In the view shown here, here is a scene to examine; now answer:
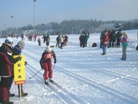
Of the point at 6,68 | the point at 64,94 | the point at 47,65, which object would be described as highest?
the point at 6,68

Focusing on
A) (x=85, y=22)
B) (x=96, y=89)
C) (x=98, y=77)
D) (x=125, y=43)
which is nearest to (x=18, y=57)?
(x=96, y=89)

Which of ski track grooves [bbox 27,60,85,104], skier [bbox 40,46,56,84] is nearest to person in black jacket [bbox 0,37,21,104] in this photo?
ski track grooves [bbox 27,60,85,104]

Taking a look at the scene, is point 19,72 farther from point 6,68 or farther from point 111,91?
point 111,91

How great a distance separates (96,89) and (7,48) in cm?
352

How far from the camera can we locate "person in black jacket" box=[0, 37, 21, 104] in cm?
812

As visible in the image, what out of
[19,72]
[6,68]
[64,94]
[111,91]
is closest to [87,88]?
[111,91]

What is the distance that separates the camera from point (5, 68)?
322 inches

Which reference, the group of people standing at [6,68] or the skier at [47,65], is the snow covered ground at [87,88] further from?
the group of people standing at [6,68]

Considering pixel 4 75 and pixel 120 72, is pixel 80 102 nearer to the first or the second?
pixel 4 75

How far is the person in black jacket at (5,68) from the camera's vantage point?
812 cm

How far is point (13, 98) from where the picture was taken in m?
9.13

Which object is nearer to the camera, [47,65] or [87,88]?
[87,88]

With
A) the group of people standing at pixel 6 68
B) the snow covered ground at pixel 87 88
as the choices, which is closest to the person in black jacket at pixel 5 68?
the group of people standing at pixel 6 68

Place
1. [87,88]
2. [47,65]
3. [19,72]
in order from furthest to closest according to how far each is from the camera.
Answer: [47,65], [87,88], [19,72]
